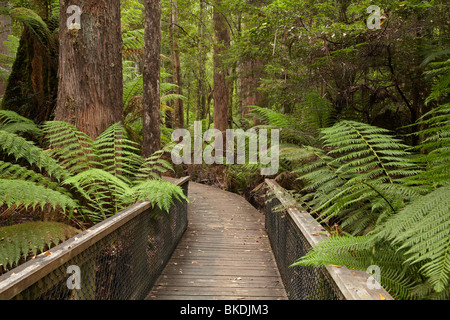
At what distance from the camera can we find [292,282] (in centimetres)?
290

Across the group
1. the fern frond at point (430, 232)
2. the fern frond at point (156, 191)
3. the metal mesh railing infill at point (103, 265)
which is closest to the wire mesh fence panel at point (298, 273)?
the fern frond at point (430, 232)

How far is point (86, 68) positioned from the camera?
3.54 metres

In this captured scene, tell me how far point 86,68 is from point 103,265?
8.35 feet

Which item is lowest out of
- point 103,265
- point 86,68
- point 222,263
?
point 222,263

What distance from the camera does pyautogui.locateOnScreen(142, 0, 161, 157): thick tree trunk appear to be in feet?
15.4

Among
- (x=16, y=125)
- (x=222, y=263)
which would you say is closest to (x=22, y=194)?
(x=16, y=125)

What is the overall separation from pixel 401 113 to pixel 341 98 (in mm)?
937

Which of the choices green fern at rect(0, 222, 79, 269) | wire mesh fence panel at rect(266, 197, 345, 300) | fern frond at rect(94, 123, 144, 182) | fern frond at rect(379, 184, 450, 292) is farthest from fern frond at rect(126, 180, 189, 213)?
fern frond at rect(379, 184, 450, 292)

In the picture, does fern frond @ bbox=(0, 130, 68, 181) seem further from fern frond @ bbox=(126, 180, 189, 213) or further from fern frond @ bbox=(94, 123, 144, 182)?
fern frond @ bbox=(126, 180, 189, 213)

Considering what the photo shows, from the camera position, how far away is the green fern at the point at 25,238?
1.82m

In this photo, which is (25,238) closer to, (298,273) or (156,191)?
(156,191)

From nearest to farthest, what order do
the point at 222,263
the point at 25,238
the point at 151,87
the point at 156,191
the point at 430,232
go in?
the point at 430,232, the point at 25,238, the point at 156,191, the point at 222,263, the point at 151,87

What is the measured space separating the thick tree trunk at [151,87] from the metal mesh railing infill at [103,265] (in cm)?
141

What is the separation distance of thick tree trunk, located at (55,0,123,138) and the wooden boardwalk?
214 cm
